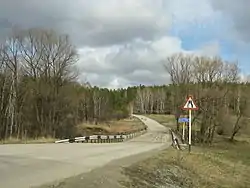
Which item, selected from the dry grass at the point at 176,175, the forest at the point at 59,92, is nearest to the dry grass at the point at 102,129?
the forest at the point at 59,92

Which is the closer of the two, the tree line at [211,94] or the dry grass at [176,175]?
the dry grass at [176,175]

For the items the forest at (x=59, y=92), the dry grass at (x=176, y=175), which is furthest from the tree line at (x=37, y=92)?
the dry grass at (x=176, y=175)

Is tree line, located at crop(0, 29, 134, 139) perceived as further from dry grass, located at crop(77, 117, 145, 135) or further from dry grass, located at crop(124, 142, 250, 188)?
dry grass, located at crop(124, 142, 250, 188)

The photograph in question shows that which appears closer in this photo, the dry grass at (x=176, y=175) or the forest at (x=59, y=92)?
the dry grass at (x=176, y=175)

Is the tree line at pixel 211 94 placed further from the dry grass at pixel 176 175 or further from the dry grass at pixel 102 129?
the dry grass at pixel 176 175

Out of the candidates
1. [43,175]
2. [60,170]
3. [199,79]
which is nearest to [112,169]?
[60,170]

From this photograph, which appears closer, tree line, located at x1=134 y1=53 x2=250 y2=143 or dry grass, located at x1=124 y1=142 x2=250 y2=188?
dry grass, located at x1=124 y1=142 x2=250 y2=188

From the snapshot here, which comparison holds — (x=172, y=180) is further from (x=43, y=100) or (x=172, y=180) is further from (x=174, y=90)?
(x=174, y=90)

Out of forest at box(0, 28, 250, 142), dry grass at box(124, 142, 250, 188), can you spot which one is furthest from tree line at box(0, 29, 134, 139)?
dry grass at box(124, 142, 250, 188)

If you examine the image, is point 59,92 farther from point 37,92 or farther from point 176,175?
point 176,175

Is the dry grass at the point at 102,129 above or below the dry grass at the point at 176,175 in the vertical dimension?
above

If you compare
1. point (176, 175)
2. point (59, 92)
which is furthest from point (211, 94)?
point (176, 175)

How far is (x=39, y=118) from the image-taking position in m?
62.3

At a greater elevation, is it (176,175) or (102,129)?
(102,129)
